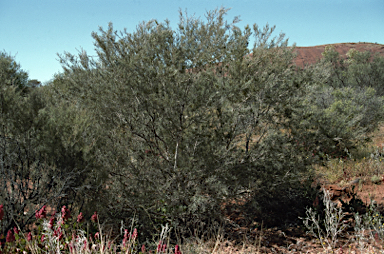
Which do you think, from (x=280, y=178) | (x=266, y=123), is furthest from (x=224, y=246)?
(x=266, y=123)

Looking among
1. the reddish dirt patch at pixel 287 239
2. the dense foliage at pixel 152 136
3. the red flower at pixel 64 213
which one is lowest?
the reddish dirt patch at pixel 287 239

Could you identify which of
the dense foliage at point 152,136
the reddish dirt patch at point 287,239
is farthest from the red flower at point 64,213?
the reddish dirt patch at point 287,239

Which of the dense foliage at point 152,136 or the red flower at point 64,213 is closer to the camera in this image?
the red flower at point 64,213

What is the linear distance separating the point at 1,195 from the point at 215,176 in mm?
2773

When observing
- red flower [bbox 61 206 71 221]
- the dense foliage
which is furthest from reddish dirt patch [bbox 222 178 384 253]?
red flower [bbox 61 206 71 221]

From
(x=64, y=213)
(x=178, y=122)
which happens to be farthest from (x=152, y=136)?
(x=64, y=213)

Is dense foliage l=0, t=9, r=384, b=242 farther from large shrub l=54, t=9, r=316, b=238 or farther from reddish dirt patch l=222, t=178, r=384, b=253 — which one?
reddish dirt patch l=222, t=178, r=384, b=253

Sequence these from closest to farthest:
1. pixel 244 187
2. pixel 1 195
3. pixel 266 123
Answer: pixel 1 195 → pixel 244 187 → pixel 266 123

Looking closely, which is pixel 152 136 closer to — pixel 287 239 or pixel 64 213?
pixel 64 213

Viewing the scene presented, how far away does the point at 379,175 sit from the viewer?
222 inches

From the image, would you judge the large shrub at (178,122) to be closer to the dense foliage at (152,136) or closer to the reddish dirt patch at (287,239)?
the dense foliage at (152,136)

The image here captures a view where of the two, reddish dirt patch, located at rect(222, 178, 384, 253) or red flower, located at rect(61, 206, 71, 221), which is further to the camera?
reddish dirt patch, located at rect(222, 178, 384, 253)

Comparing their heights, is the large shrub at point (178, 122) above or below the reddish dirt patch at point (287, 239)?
above

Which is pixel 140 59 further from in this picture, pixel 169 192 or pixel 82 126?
pixel 169 192
